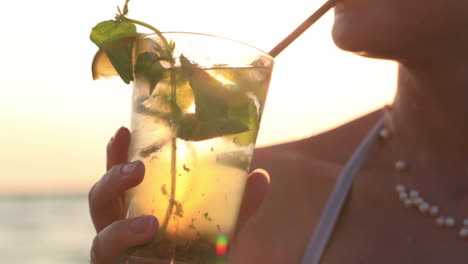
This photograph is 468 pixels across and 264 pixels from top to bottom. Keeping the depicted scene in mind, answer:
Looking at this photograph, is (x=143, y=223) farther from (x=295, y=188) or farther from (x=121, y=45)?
(x=295, y=188)

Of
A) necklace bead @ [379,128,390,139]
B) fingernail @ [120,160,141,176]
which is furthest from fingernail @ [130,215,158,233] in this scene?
necklace bead @ [379,128,390,139]

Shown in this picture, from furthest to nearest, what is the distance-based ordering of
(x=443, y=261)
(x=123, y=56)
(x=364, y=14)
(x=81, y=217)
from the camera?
(x=81, y=217) < (x=443, y=261) < (x=364, y=14) < (x=123, y=56)

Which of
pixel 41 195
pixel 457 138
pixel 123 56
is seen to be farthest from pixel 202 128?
pixel 41 195

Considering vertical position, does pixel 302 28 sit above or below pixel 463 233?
above

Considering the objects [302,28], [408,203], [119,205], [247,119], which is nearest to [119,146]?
[119,205]

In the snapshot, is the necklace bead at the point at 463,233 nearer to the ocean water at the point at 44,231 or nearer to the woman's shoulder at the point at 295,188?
the woman's shoulder at the point at 295,188

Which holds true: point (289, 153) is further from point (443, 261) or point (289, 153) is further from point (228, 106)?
point (228, 106)
